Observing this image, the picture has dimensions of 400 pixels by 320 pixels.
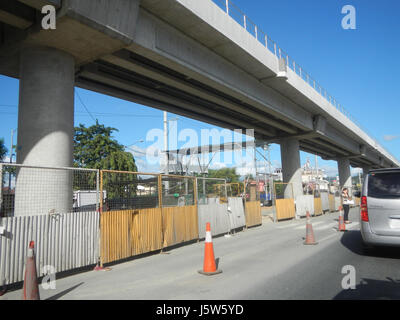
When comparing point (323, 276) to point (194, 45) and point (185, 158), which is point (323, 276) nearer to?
point (194, 45)

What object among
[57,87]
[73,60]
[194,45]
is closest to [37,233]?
[57,87]

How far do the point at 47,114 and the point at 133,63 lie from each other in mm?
4555

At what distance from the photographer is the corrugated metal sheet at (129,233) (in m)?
7.58

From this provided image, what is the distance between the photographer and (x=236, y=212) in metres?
14.4

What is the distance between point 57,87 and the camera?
9617 mm

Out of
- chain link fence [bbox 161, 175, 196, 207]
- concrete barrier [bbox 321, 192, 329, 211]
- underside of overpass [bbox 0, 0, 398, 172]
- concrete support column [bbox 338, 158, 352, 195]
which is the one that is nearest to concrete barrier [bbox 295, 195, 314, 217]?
concrete barrier [bbox 321, 192, 329, 211]

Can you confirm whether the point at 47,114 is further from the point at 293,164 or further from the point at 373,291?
the point at 293,164

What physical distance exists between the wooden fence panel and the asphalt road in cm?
1089

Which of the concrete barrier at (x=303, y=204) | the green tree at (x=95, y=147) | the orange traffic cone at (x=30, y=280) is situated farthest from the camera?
the green tree at (x=95, y=147)

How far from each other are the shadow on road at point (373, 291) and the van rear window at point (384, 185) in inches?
80.8

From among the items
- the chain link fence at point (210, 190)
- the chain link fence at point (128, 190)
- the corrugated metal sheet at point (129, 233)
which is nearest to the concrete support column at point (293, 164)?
the chain link fence at point (210, 190)

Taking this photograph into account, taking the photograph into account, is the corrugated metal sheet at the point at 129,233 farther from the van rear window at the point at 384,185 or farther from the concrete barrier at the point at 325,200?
the concrete barrier at the point at 325,200

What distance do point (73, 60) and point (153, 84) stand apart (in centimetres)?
582

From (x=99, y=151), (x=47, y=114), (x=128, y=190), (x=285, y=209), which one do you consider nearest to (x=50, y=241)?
(x=128, y=190)
